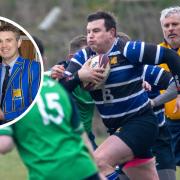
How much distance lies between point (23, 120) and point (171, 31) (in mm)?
3853

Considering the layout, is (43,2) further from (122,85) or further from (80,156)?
(80,156)

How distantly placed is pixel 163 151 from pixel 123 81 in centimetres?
128

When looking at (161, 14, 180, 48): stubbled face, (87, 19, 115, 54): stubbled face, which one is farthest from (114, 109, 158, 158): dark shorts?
(161, 14, 180, 48): stubbled face

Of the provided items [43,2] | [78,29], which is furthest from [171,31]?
[43,2]

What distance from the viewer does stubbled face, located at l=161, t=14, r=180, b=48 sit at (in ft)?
27.9

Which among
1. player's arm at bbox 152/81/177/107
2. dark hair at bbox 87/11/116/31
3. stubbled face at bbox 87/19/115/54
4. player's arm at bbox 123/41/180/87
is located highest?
dark hair at bbox 87/11/116/31

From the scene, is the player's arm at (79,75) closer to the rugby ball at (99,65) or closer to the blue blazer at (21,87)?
the rugby ball at (99,65)

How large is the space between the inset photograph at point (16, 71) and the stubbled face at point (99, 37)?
2.45 metres

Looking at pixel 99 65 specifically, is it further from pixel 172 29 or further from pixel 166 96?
pixel 172 29

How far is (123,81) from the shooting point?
7.06m

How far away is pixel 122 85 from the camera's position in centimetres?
707

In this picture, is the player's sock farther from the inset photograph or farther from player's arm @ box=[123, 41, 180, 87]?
the inset photograph

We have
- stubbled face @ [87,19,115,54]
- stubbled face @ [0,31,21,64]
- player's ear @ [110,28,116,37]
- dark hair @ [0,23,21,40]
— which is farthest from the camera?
player's ear @ [110,28,116,37]

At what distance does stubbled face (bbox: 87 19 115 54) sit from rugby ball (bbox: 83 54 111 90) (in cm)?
11
